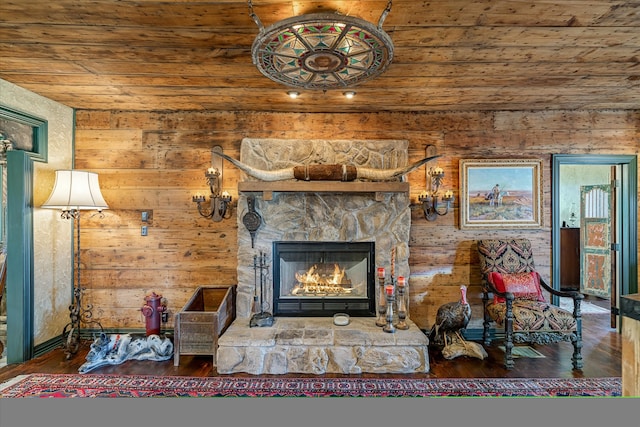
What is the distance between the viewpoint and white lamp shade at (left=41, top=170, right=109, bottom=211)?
2914 mm

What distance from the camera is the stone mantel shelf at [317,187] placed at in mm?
3047

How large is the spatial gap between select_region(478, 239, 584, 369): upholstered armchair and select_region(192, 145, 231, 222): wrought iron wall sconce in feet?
9.15

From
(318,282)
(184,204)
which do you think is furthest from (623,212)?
(184,204)

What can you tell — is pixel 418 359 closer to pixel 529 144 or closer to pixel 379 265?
pixel 379 265

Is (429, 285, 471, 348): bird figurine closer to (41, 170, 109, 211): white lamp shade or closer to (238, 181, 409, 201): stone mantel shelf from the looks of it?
→ (238, 181, 409, 201): stone mantel shelf

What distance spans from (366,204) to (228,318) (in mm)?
1838

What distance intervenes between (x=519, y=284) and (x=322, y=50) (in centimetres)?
288

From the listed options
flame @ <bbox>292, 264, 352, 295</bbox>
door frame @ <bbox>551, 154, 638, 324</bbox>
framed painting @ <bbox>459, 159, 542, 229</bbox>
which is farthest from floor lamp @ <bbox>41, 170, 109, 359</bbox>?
door frame @ <bbox>551, 154, 638, 324</bbox>

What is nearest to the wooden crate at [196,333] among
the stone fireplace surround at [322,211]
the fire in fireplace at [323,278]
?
the stone fireplace surround at [322,211]

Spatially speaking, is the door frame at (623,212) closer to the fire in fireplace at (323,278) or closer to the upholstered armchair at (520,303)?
the upholstered armchair at (520,303)

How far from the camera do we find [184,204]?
3.49 m

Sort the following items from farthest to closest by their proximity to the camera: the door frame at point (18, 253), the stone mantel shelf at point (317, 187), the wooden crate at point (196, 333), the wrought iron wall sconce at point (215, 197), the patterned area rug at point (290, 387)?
the wrought iron wall sconce at point (215, 197) → the stone mantel shelf at point (317, 187) → the door frame at point (18, 253) → the wooden crate at point (196, 333) → the patterned area rug at point (290, 387)

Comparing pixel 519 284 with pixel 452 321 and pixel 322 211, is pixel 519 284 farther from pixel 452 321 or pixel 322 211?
pixel 322 211

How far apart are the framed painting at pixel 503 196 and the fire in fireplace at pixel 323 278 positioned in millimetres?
1277
